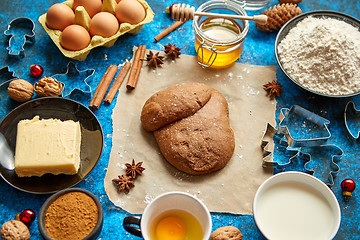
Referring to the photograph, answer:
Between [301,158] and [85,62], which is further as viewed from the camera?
[85,62]

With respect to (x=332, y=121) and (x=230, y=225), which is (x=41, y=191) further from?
(x=332, y=121)

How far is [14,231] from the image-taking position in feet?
4.68

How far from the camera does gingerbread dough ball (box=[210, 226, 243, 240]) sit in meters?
1.42

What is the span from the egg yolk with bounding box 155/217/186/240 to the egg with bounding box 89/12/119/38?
943mm

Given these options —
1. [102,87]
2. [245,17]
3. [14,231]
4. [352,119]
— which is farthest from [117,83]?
[352,119]

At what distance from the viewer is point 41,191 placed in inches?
59.1

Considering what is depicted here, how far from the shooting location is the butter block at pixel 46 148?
1484 millimetres

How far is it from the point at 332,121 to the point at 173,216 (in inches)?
36.0

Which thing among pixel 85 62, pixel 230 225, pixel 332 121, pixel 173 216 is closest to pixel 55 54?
pixel 85 62

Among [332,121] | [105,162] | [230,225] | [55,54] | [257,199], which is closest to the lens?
[257,199]

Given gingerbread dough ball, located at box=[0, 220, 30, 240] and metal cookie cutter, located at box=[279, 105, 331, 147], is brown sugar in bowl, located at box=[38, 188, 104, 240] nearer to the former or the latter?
gingerbread dough ball, located at box=[0, 220, 30, 240]

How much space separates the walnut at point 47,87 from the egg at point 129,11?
46 cm

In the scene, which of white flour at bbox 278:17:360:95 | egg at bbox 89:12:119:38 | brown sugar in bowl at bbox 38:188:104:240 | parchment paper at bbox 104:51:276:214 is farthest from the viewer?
egg at bbox 89:12:119:38

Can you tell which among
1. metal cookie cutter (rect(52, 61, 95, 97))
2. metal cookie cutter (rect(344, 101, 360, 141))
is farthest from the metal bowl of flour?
metal cookie cutter (rect(52, 61, 95, 97))
